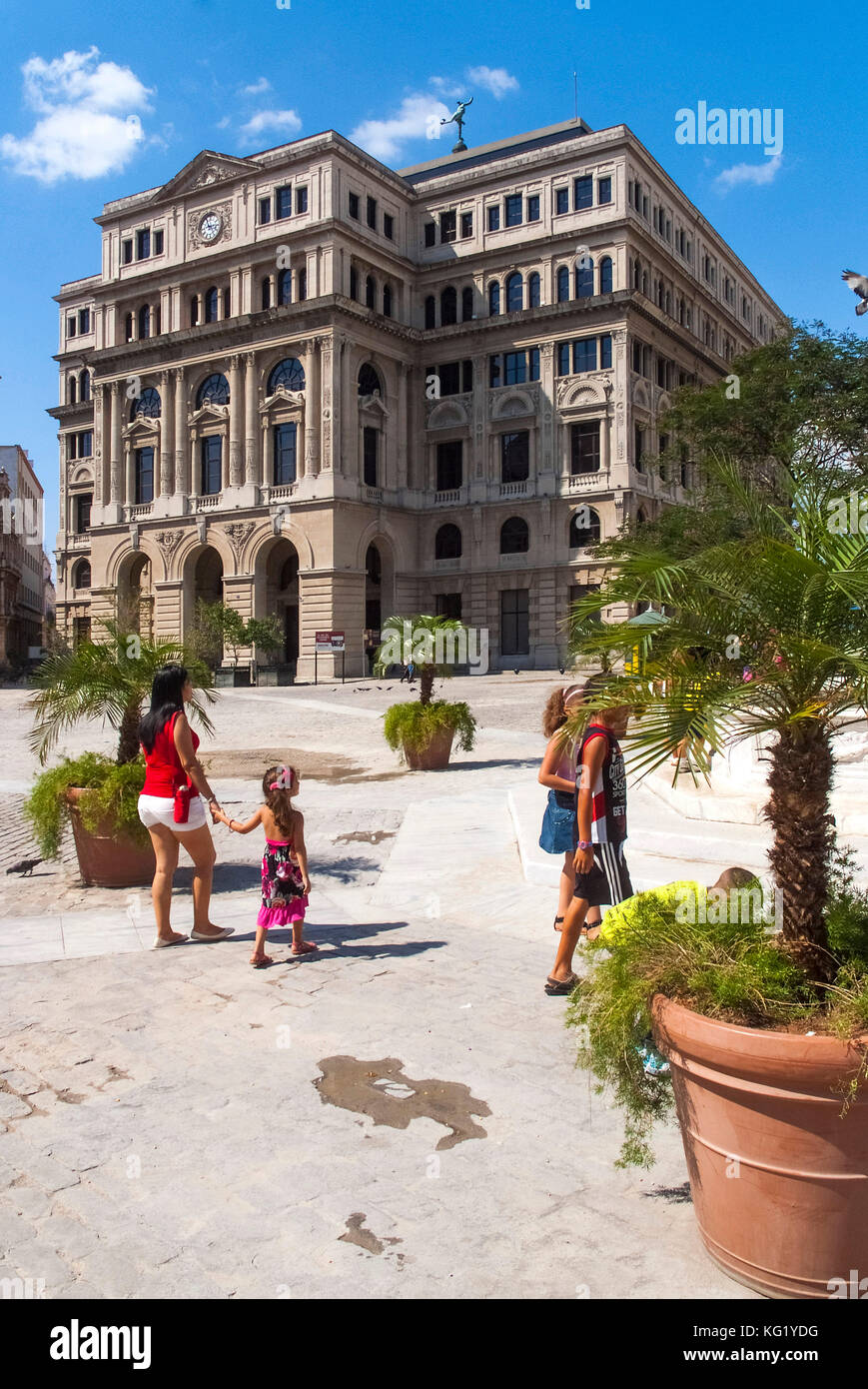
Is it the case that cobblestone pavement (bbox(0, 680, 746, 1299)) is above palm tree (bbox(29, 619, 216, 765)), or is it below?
below

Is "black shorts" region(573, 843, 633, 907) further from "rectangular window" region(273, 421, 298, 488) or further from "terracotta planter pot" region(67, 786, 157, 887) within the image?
"rectangular window" region(273, 421, 298, 488)

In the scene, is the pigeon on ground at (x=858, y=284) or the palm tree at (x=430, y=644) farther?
the pigeon on ground at (x=858, y=284)

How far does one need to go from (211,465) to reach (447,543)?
12.7 metres

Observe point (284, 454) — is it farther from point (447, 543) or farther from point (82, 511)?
point (82, 511)

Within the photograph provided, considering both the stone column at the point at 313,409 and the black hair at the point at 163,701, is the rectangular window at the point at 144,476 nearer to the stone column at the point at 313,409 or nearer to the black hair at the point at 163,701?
the stone column at the point at 313,409

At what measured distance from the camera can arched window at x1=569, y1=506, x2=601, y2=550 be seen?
159 feet

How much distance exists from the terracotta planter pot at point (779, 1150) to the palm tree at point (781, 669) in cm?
48

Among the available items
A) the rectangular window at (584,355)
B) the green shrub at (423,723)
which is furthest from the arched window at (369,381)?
the green shrub at (423,723)

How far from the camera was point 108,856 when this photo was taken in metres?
9.28

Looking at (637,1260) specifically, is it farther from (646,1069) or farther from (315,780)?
(315,780)

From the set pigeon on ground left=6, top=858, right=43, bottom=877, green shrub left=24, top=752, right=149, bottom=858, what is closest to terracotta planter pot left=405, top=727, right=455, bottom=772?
pigeon on ground left=6, top=858, right=43, bottom=877

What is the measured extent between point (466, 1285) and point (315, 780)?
1336 centimetres

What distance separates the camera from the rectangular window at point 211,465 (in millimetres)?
52781

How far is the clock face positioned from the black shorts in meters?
53.3
